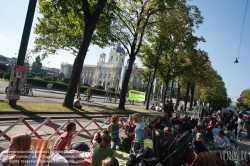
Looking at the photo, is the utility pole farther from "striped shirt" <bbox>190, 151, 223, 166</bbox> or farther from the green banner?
the green banner

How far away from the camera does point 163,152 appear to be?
18.4 ft

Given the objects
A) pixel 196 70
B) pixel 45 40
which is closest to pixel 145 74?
pixel 196 70

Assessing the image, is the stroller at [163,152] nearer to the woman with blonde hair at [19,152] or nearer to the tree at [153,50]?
the woman with blonde hair at [19,152]

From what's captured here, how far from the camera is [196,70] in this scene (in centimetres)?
3231

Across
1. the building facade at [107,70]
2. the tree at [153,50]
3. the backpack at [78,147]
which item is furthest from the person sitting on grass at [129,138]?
the building facade at [107,70]

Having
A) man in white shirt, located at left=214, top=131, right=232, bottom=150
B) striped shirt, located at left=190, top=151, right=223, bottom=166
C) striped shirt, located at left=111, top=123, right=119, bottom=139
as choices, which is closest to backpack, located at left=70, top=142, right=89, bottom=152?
striped shirt, located at left=111, top=123, right=119, bottom=139

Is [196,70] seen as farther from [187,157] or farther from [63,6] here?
[187,157]

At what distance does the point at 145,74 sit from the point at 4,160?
37362 mm

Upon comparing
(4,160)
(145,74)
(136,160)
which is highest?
(145,74)

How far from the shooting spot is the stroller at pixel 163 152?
219 inches

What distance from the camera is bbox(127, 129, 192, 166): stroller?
5555 mm

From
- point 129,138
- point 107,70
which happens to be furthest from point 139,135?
point 107,70

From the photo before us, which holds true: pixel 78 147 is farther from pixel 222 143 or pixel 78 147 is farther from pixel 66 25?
pixel 66 25

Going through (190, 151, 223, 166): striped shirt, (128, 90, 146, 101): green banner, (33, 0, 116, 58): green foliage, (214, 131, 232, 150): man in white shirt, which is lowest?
(214, 131, 232, 150): man in white shirt
